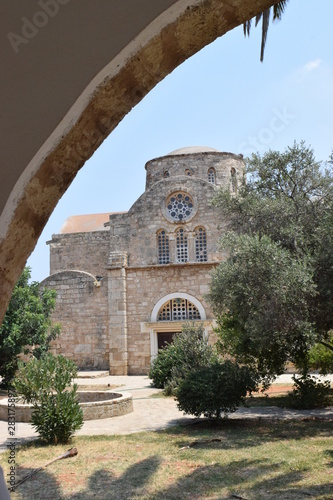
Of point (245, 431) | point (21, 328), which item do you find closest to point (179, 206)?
point (21, 328)

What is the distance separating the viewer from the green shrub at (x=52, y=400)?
7.48 m

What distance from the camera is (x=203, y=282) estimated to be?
1914 cm

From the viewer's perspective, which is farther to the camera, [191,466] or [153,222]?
[153,222]

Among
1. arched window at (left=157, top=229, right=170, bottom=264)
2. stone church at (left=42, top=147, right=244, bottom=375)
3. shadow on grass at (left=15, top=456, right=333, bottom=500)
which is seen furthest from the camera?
arched window at (left=157, top=229, right=170, bottom=264)

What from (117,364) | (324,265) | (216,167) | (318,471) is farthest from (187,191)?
(318,471)

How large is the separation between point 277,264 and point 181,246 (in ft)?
40.6

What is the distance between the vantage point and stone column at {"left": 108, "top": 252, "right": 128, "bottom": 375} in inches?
743

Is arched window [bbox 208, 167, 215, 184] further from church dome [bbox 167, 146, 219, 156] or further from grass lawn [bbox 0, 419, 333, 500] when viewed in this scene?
grass lawn [bbox 0, 419, 333, 500]

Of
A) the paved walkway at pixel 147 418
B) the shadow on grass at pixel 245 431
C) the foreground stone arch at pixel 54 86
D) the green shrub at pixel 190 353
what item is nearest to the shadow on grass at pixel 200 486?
the shadow on grass at pixel 245 431

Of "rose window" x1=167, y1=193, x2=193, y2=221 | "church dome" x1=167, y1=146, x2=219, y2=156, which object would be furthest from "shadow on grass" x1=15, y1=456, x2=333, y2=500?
"church dome" x1=167, y1=146, x2=219, y2=156

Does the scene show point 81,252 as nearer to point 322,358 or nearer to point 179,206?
point 179,206

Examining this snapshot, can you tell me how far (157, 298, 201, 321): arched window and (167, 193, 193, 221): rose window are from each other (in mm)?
3786

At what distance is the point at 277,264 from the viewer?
8133mm

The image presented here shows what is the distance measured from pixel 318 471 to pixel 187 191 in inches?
630
